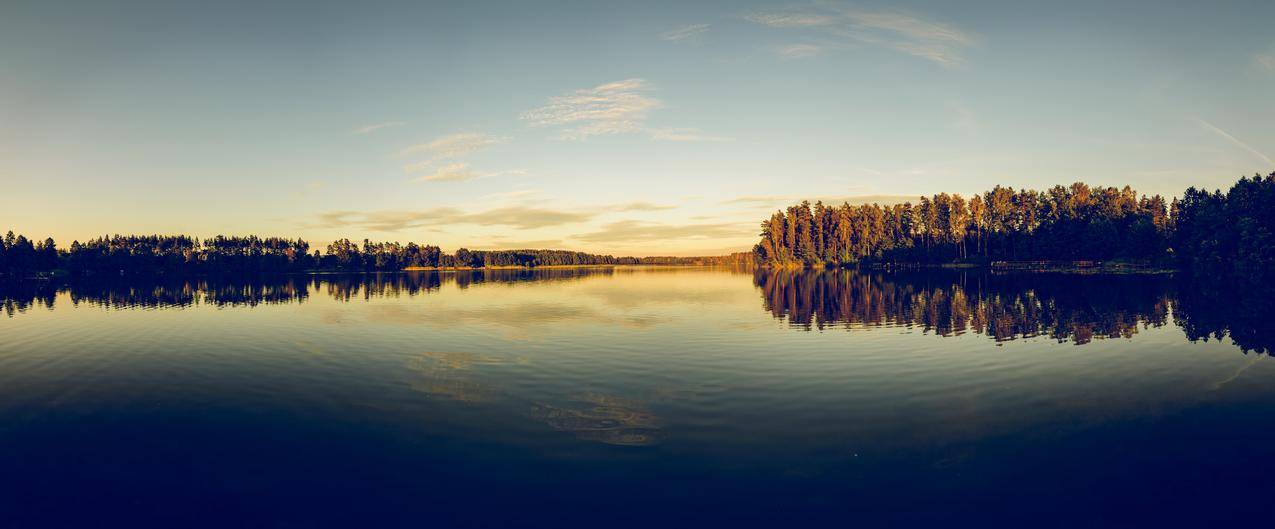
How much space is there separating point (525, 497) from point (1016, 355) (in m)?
27.0

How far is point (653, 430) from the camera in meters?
17.1

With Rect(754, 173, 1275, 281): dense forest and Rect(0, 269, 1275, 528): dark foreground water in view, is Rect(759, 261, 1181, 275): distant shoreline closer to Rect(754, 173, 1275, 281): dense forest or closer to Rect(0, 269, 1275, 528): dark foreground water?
Rect(754, 173, 1275, 281): dense forest

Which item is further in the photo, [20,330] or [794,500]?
[20,330]

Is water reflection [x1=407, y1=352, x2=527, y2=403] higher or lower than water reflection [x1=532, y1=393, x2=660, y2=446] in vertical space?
higher

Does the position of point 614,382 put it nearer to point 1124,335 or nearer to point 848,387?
point 848,387

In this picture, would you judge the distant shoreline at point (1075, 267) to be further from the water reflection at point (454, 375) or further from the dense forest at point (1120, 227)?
the water reflection at point (454, 375)

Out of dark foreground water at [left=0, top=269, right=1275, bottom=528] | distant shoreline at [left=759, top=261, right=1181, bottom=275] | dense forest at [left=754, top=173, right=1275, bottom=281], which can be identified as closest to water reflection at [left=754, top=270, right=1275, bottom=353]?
dark foreground water at [left=0, top=269, right=1275, bottom=528]

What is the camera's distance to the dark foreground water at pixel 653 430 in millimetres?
12562

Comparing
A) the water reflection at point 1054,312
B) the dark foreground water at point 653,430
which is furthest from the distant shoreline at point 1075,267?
the dark foreground water at point 653,430

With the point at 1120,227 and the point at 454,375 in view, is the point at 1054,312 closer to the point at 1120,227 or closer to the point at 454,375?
the point at 454,375

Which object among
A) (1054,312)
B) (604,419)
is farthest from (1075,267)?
(604,419)

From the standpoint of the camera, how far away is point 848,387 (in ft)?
72.1

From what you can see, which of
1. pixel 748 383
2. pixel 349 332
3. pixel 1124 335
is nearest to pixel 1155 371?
pixel 1124 335

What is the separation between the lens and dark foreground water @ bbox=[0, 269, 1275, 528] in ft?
41.2
